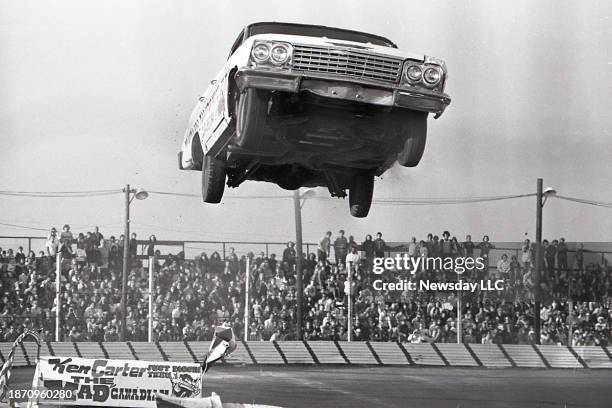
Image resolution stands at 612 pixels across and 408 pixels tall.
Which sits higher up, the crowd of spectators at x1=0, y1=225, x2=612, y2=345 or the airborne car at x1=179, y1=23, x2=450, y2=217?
the airborne car at x1=179, y1=23, x2=450, y2=217

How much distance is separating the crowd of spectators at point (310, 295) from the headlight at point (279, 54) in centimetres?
916

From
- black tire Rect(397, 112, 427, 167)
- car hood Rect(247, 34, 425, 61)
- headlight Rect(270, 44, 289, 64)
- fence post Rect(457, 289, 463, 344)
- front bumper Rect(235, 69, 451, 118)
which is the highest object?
car hood Rect(247, 34, 425, 61)

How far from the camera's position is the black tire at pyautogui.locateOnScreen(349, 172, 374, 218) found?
1111cm

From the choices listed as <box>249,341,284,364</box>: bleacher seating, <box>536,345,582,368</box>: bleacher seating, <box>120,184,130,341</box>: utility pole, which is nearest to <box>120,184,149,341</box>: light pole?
<box>120,184,130,341</box>: utility pole

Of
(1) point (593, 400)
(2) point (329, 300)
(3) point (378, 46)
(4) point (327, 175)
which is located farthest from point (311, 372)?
(3) point (378, 46)

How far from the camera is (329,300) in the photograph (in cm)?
1995

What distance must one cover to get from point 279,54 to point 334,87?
62 centimetres

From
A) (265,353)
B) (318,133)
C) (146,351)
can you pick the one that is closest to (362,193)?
(318,133)

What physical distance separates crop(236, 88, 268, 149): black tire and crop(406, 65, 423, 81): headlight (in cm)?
146

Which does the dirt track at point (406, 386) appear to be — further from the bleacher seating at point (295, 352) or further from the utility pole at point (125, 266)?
the utility pole at point (125, 266)

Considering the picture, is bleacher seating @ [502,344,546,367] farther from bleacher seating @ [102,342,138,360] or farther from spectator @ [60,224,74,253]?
spectator @ [60,224,74,253]

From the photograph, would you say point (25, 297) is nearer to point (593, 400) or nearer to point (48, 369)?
point (48, 369)

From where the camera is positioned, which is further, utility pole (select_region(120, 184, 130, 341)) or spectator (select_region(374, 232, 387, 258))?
spectator (select_region(374, 232, 387, 258))

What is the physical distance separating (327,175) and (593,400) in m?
8.21
